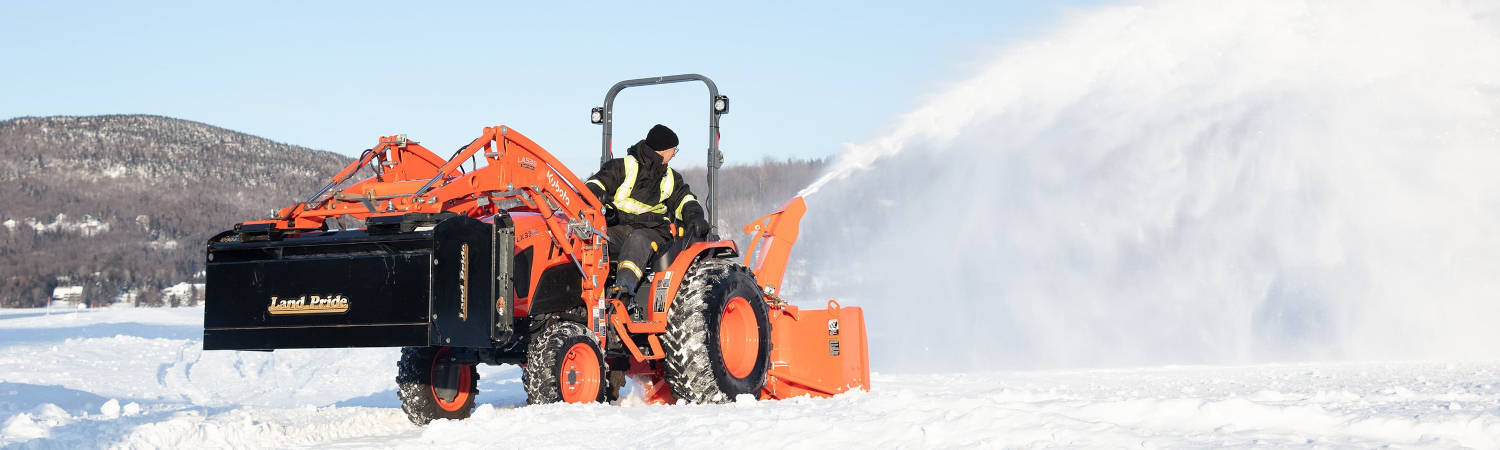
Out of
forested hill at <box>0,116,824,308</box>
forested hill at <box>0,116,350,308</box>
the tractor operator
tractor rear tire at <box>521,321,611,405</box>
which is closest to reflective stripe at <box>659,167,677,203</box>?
the tractor operator

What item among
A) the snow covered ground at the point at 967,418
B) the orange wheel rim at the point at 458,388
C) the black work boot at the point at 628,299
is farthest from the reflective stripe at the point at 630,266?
the orange wheel rim at the point at 458,388

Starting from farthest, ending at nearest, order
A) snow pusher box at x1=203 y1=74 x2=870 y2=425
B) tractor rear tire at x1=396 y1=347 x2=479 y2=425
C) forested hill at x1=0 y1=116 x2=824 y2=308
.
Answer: forested hill at x1=0 y1=116 x2=824 y2=308, tractor rear tire at x1=396 y1=347 x2=479 y2=425, snow pusher box at x1=203 y1=74 x2=870 y2=425

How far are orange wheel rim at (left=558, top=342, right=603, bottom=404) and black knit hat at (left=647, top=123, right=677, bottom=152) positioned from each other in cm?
150

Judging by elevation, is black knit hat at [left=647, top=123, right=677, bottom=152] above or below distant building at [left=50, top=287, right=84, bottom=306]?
below

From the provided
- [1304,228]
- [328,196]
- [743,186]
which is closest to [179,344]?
[743,186]

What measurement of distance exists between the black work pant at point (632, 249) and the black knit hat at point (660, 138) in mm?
575

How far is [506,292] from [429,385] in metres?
1.78

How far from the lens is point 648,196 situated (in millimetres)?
8211

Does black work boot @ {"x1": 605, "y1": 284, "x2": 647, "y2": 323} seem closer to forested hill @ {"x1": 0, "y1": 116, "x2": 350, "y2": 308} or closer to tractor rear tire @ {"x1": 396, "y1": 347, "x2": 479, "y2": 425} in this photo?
tractor rear tire @ {"x1": 396, "y1": 347, "x2": 479, "y2": 425}

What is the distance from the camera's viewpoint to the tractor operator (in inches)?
317

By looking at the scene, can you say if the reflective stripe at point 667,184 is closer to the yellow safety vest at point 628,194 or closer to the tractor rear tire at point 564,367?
the yellow safety vest at point 628,194

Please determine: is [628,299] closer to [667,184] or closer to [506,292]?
[667,184]

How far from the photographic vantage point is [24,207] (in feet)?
405

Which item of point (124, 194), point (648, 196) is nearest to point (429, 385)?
point (648, 196)
